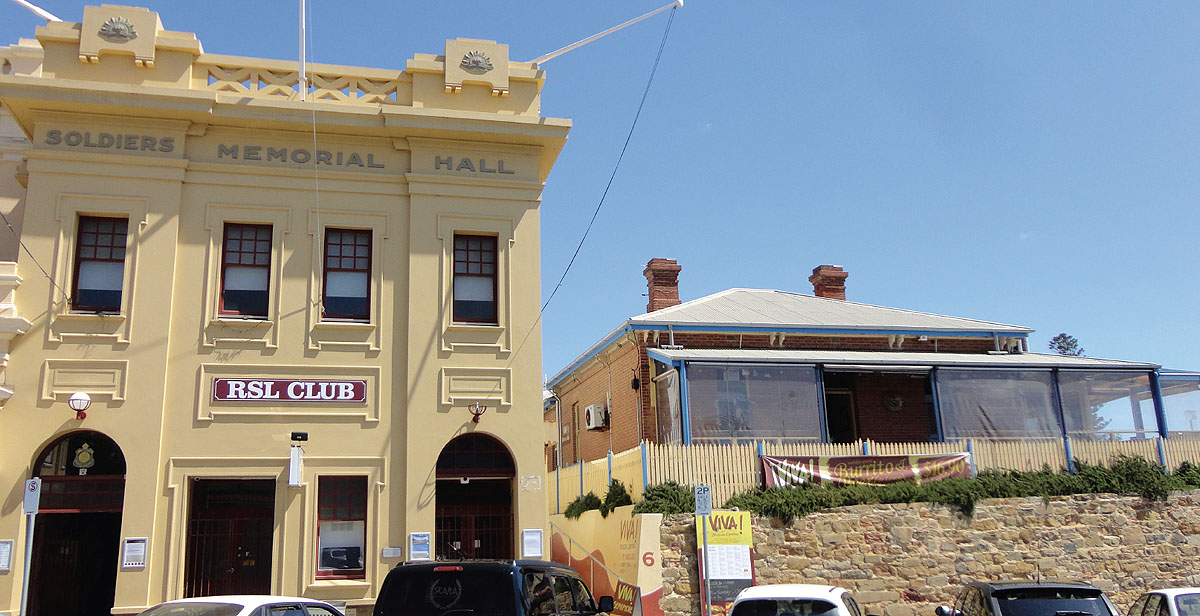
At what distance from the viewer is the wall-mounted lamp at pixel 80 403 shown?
14398 millimetres

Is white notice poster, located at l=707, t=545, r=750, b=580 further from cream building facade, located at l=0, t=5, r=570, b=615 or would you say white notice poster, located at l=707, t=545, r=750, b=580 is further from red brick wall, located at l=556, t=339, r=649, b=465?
red brick wall, located at l=556, t=339, r=649, b=465

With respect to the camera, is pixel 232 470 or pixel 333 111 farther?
pixel 333 111

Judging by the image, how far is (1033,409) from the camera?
67.1 feet

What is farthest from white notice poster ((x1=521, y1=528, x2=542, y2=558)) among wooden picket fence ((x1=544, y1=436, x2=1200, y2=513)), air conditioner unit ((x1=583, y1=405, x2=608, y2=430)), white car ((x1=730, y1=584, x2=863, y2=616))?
air conditioner unit ((x1=583, y1=405, x2=608, y2=430))

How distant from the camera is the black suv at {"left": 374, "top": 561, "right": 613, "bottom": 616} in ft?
28.8

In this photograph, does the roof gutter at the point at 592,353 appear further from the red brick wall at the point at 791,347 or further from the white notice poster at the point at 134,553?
the white notice poster at the point at 134,553

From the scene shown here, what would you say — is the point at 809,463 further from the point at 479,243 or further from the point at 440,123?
the point at 440,123

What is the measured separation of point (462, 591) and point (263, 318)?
8.44 m

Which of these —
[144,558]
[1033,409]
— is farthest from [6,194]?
[1033,409]

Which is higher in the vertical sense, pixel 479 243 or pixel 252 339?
pixel 479 243

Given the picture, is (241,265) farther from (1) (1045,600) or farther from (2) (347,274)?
(1) (1045,600)

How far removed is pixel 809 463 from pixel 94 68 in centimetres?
1424

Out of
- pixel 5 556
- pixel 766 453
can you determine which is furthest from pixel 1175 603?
pixel 5 556

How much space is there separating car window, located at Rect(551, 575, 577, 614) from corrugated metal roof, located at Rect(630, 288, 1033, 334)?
10.6m
